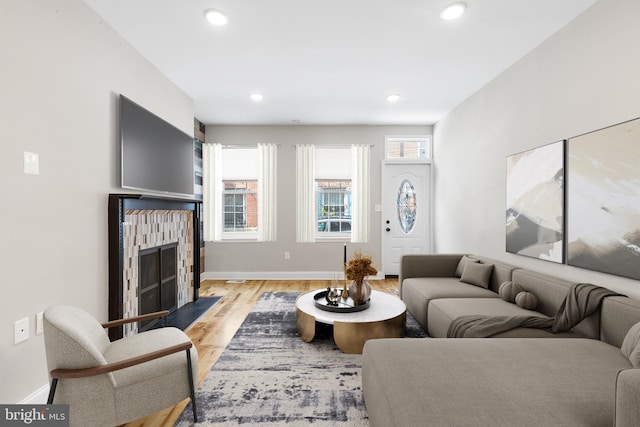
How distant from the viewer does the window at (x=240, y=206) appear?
214 inches

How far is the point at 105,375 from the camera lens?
1.49 metres

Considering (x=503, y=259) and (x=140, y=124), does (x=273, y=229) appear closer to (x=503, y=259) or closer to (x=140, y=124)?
(x=140, y=124)

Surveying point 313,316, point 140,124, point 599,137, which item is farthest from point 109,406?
point 599,137

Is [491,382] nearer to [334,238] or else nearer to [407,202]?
[334,238]

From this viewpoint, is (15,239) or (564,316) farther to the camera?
(564,316)

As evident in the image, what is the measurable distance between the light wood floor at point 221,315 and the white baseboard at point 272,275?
0.15 metres

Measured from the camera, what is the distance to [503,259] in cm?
332

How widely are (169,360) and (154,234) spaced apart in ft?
6.10

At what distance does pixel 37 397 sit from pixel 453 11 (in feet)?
12.7

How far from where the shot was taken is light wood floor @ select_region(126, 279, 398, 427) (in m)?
1.85

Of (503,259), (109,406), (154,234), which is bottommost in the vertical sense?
(109,406)

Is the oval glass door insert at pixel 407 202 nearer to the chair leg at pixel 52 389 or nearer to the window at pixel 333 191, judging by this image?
the window at pixel 333 191

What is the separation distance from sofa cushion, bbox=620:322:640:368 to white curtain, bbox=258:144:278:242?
14.6 ft

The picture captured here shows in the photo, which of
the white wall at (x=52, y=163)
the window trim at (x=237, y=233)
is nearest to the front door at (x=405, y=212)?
the window trim at (x=237, y=233)
